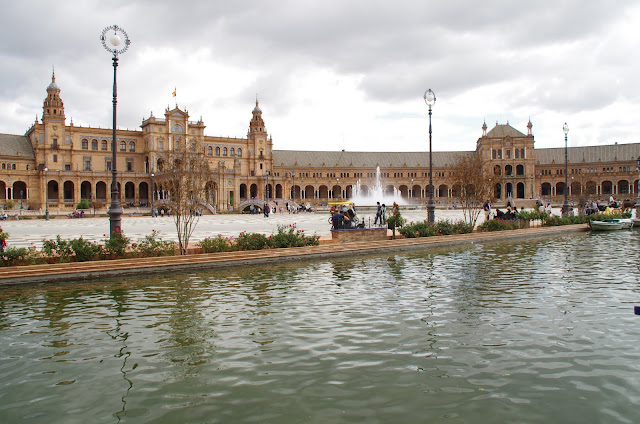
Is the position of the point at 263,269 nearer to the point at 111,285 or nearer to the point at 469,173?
the point at 111,285

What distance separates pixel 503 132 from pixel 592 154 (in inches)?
954

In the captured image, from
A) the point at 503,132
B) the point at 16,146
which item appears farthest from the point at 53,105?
the point at 503,132

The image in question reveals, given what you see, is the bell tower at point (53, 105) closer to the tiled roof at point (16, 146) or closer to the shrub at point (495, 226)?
the tiled roof at point (16, 146)

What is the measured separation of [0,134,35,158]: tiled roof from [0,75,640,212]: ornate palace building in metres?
0.20

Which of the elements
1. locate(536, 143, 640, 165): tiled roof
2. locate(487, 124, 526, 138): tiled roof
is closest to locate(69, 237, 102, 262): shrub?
locate(487, 124, 526, 138): tiled roof

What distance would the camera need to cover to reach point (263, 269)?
16891 millimetres

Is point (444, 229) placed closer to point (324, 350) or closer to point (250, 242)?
point (250, 242)

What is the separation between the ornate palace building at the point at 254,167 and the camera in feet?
281

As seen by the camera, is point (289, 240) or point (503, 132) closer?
point (289, 240)

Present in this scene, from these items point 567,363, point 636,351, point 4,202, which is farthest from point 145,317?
point 4,202

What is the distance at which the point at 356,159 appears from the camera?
127562 millimetres

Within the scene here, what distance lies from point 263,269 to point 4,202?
80.2 meters

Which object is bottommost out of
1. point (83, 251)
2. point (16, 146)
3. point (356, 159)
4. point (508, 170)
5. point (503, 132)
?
point (83, 251)

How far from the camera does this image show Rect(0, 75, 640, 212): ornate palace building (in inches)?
3374
